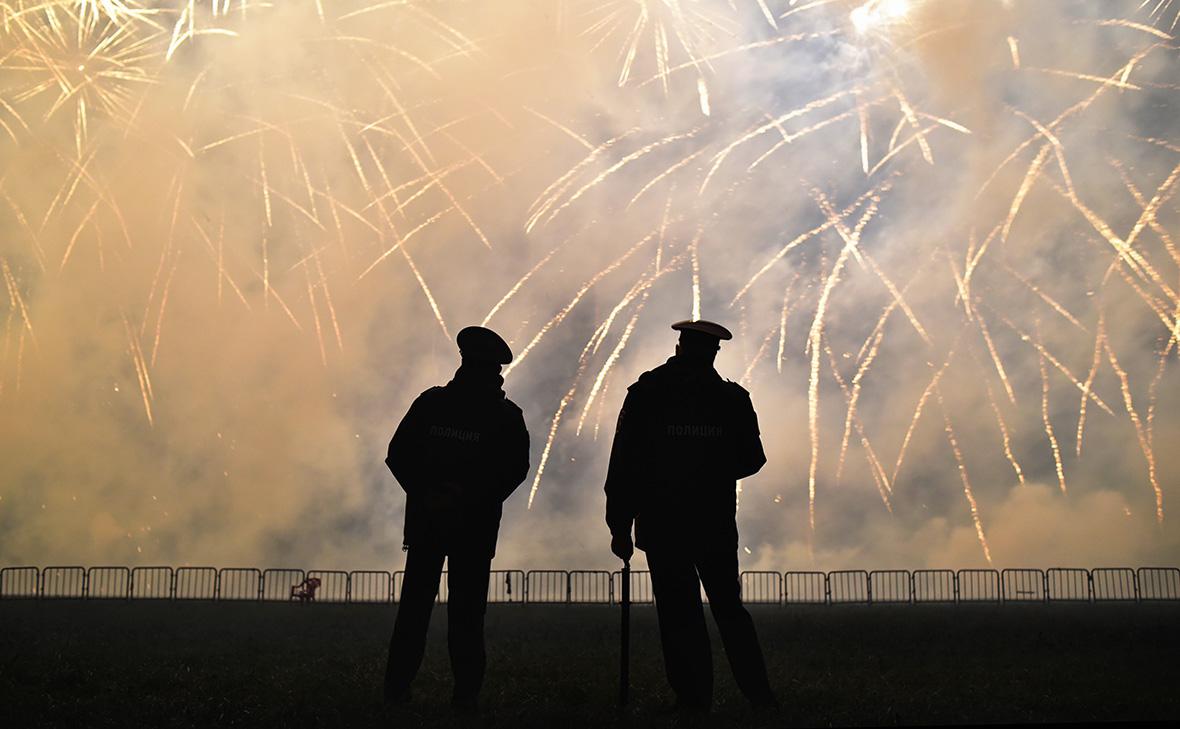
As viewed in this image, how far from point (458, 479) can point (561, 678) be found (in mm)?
2097

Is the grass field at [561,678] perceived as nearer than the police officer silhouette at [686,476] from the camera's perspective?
Yes

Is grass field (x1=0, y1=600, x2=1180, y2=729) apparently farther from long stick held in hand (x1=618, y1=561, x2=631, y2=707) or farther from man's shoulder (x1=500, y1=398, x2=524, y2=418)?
man's shoulder (x1=500, y1=398, x2=524, y2=418)

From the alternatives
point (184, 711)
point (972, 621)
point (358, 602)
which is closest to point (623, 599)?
point (184, 711)

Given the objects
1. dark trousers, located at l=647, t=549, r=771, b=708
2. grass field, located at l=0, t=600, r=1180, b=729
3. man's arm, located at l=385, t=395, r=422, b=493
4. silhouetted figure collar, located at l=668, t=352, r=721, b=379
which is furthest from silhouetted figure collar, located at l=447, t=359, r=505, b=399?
grass field, located at l=0, t=600, r=1180, b=729

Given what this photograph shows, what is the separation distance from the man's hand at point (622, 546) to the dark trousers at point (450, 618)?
1035 mm

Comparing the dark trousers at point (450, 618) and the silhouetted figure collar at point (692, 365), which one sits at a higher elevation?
the silhouetted figure collar at point (692, 365)

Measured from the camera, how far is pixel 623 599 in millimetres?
8461

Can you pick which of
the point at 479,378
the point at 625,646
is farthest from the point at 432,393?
the point at 625,646

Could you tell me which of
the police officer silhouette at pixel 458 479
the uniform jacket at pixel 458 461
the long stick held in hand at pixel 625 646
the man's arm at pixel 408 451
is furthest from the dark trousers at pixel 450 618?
the long stick held in hand at pixel 625 646

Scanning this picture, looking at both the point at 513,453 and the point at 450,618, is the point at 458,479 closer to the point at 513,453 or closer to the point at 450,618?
the point at 513,453

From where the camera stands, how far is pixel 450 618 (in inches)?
328

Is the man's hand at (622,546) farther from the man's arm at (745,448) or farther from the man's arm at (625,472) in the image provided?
the man's arm at (745,448)

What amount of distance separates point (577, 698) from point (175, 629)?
10.3 metres

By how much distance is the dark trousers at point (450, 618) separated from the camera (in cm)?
811
